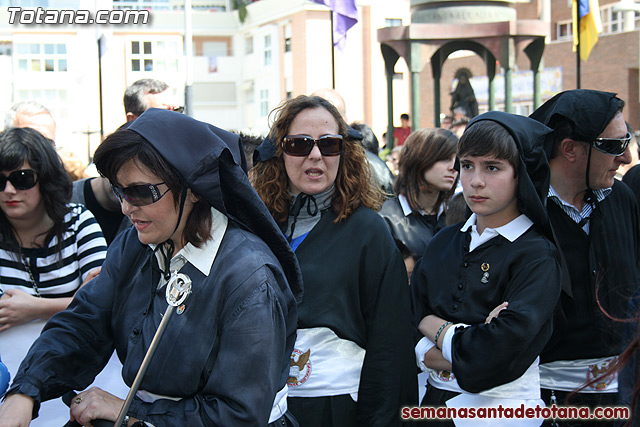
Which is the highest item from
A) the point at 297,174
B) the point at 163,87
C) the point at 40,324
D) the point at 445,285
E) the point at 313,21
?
the point at 313,21

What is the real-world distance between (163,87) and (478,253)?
3115 mm

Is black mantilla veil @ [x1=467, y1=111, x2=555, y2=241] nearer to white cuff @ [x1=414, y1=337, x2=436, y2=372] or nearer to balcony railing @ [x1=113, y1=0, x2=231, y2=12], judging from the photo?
white cuff @ [x1=414, y1=337, x2=436, y2=372]

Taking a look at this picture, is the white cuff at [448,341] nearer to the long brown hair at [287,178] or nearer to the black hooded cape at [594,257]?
the black hooded cape at [594,257]

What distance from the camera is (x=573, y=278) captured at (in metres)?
3.32

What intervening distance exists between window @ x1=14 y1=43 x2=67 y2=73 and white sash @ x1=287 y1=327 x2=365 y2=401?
49.0 meters

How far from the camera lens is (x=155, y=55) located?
157ft

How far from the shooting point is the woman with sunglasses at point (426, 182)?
4742 millimetres

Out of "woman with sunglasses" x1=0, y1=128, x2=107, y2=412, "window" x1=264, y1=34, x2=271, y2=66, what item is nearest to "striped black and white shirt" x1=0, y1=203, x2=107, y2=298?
"woman with sunglasses" x1=0, y1=128, x2=107, y2=412

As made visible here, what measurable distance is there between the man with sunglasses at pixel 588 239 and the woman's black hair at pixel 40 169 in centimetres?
244

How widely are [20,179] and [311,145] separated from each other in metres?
1.48

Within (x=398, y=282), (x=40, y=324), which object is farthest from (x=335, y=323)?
(x=40, y=324)

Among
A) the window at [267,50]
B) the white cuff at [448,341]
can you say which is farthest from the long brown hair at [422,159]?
the window at [267,50]

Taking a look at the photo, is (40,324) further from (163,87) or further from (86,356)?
(163,87)

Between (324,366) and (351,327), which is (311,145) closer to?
(351,327)
